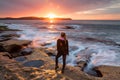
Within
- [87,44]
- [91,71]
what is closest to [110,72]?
[91,71]

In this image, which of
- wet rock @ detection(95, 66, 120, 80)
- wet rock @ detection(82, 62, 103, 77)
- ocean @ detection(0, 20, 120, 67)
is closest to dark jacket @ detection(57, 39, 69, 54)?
wet rock @ detection(95, 66, 120, 80)

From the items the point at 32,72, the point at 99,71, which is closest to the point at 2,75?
the point at 32,72

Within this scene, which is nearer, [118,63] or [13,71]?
[13,71]

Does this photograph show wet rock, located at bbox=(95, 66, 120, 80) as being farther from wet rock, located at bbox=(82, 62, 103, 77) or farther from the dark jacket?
the dark jacket

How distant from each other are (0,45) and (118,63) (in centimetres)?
1142

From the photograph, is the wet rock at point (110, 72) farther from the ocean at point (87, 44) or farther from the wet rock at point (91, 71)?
the ocean at point (87, 44)

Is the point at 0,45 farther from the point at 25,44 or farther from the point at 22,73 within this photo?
the point at 22,73

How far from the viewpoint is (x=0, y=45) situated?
1608 cm

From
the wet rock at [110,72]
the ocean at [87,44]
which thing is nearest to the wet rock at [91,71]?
the wet rock at [110,72]

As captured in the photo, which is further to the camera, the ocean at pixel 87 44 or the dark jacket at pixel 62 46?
the ocean at pixel 87 44

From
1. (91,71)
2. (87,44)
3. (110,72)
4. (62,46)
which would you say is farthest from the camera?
(87,44)

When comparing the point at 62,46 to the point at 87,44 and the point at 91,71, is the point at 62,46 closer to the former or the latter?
the point at 91,71

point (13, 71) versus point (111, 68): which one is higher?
point (13, 71)

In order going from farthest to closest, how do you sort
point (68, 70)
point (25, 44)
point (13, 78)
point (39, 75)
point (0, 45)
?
point (25, 44), point (0, 45), point (68, 70), point (39, 75), point (13, 78)
